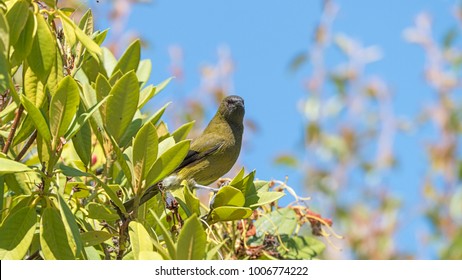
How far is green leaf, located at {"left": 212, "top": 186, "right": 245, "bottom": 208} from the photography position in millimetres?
2889

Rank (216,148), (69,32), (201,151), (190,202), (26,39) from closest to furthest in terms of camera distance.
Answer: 1. (26,39)
2. (69,32)
3. (190,202)
4. (201,151)
5. (216,148)

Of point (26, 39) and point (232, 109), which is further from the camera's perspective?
point (232, 109)

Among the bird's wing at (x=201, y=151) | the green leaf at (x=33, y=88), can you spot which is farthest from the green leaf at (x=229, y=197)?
the bird's wing at (x=201, y=151)

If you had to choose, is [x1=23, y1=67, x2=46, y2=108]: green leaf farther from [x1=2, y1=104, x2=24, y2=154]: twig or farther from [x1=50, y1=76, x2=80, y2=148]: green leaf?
[x1=50, y1=76, x2=80, y2=148]: green leaf

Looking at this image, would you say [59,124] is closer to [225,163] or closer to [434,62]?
[225,163]

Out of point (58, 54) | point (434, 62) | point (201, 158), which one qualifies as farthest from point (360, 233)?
point (58, 54)

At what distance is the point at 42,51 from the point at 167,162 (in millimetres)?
567

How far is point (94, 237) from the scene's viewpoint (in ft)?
9.08

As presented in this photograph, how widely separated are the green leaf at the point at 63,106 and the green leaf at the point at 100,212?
1.04 feet

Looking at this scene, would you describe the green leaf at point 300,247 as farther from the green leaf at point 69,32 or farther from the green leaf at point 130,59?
the green leaf at point 69,32

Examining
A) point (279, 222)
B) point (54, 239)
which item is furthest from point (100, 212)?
point (279, 222)

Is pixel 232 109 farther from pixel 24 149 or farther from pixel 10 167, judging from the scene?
pixel 10 167

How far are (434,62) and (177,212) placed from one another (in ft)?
19.3
